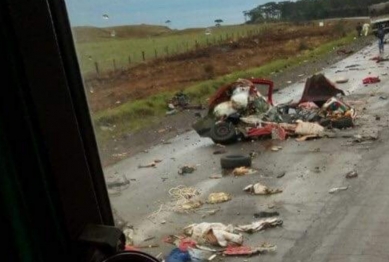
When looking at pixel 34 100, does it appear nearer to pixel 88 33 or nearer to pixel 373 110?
pixel 88 33

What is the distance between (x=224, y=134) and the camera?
606 inches

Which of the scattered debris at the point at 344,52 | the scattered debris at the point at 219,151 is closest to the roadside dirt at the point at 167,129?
the scattered debris at the point at 219,151

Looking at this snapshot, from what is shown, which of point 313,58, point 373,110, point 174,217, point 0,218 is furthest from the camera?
point 313,58

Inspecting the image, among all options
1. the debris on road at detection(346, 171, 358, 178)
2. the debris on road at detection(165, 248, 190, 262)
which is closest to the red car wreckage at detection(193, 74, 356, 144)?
the debris on road at detection(346, 171, 358, 178)

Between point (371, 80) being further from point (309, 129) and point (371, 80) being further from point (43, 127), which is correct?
point (43, 127)

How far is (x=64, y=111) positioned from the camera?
118 centimetres

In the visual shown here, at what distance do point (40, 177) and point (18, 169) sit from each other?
0.04 meters

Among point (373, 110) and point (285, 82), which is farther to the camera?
point (285, 82)

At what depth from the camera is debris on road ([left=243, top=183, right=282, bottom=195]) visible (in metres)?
10.4

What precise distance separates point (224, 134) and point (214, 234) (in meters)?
7.51

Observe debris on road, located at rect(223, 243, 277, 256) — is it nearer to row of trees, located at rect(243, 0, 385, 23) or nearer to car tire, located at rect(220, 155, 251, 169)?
car tire, located at rect(220, 155, 251, 169)

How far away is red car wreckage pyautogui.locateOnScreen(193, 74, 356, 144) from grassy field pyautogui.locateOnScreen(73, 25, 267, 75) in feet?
7.49

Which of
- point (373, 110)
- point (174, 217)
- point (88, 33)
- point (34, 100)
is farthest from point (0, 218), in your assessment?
point (373, 110)

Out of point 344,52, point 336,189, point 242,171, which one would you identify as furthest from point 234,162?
point 344,52
